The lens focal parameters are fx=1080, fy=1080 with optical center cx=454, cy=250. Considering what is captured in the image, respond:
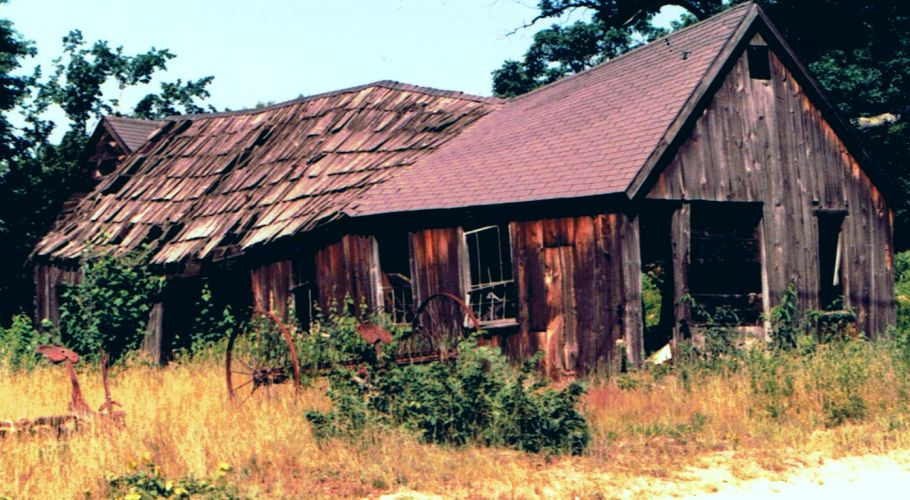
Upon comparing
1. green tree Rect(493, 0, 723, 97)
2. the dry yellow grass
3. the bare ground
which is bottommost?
the bare ground

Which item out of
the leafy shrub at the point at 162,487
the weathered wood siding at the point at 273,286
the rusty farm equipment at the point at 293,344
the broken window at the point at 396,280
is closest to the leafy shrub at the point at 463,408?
the rusty farm equipment at the point at 293,344

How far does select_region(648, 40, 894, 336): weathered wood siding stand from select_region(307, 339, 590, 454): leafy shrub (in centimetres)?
569

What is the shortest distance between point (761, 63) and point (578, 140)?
3188 mm

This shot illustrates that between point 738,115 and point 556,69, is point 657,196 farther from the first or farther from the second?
point 556,69

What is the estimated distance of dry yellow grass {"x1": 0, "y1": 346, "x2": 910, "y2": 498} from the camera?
9.30m

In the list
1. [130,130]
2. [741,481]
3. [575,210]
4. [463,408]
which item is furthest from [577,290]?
[130,130]

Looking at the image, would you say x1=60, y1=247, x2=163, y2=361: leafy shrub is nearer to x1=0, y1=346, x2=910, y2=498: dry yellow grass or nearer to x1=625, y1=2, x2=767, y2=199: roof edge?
x1=0, y1=346, x2=910, y2=498: dry yellow grass

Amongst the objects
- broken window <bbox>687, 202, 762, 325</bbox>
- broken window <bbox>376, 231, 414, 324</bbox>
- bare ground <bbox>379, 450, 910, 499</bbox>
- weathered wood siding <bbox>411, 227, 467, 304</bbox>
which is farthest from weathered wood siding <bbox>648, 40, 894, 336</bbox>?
bare ground <bbox>379, 450, 910, 499</bbox>

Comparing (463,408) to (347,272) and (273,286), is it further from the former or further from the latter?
(273,286)

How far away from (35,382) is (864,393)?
11.3 m

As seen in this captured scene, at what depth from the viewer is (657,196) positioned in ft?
52.0

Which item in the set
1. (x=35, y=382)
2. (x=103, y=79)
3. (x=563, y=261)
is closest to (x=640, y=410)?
(x=563, y=261)

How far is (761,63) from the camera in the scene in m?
17.4

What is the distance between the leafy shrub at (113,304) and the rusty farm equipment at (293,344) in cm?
261
